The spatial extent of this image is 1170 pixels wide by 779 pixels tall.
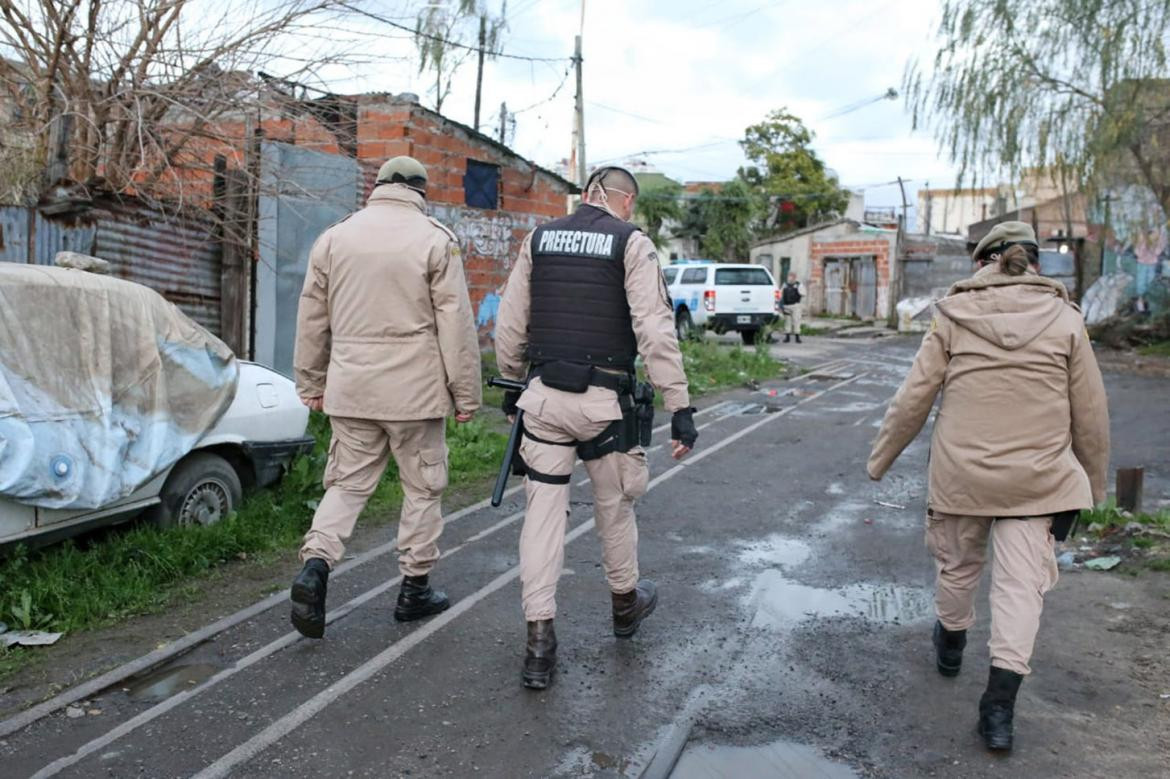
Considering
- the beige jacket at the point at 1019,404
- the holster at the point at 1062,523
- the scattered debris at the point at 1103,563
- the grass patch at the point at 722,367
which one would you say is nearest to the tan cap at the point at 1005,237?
the beige jacket at the point at 1019,404

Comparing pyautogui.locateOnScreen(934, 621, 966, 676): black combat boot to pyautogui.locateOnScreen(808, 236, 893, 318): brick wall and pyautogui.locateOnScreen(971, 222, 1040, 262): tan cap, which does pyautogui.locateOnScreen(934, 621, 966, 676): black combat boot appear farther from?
pyautogui.locateOnScreen(808, 236, 893, 318): brick wall

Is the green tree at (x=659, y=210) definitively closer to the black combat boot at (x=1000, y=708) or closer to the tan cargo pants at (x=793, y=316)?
the tan cargo pants at (x=793, y=316)

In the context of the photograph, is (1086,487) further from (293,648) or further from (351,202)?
(351,202)

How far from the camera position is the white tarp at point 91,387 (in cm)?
467

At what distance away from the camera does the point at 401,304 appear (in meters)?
4.41

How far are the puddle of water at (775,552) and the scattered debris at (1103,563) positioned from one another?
1.56 meters

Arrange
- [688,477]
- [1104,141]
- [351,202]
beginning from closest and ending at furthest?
[688,477] < [351,202] < [1104,141]

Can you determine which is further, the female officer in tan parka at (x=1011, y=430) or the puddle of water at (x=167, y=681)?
the puddle of water at (x=167, y=681)

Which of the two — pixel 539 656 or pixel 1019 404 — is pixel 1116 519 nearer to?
pixel 1019 404

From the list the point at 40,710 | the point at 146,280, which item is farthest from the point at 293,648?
the point at 146,280

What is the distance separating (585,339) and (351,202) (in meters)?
7.05

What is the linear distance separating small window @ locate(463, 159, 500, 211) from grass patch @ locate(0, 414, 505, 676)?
6995 millimetres

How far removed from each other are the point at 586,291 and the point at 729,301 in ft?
65.0

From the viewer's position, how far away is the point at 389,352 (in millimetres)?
4418
